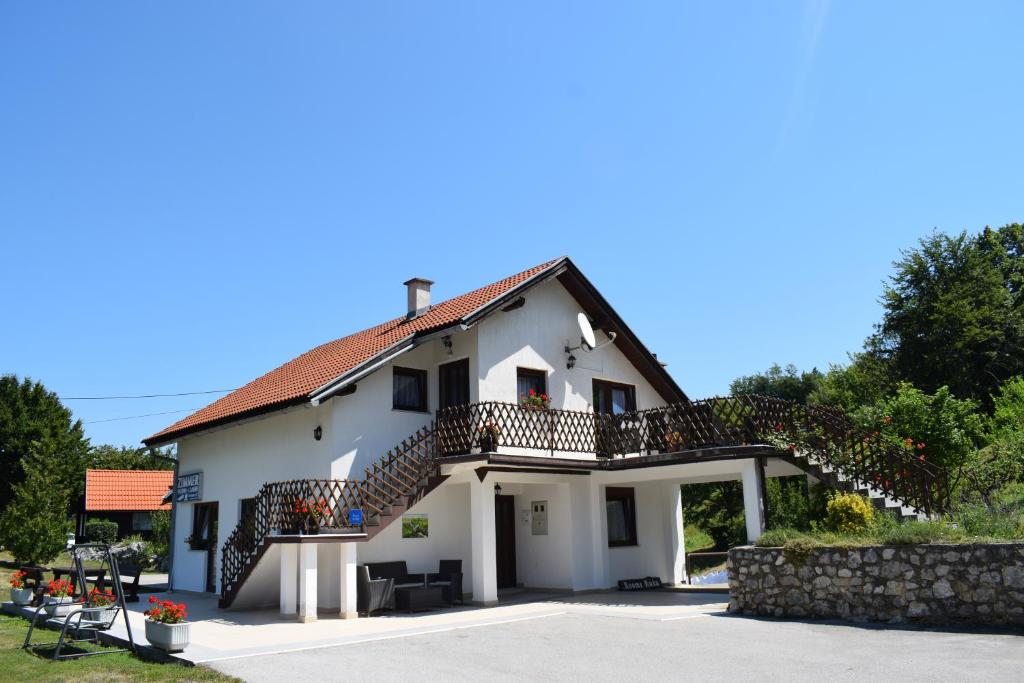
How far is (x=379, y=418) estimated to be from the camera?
16.3 metres

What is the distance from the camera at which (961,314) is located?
3294 cm

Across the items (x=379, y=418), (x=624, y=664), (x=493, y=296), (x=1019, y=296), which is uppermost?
(x=1019, y=296)

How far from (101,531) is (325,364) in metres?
26.1

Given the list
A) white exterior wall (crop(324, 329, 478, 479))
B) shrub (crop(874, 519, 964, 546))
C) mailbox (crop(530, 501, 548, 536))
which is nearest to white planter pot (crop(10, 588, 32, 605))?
white exterior wall (crop(324, 329, 478, 479))

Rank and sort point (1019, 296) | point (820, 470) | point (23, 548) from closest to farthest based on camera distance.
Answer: point (820, 470), point (23, 548), point (1019, 296)

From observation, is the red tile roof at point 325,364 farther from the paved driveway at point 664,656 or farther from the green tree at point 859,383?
the green tree at point 859,383

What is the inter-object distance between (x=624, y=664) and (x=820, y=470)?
24.0 ft

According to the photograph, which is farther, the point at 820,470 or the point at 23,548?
the point at 23,548

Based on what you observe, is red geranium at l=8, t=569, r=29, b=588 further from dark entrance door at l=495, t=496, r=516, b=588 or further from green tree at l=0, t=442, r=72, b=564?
green tree at l=0, t=442, r=72, b=564

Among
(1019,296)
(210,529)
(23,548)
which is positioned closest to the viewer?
(210,529)

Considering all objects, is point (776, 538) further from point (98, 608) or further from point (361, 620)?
point (98, 608)

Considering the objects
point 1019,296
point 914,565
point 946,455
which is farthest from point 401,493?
point 1019,296

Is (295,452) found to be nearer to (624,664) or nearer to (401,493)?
(401,493)

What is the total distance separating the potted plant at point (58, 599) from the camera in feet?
40.8
